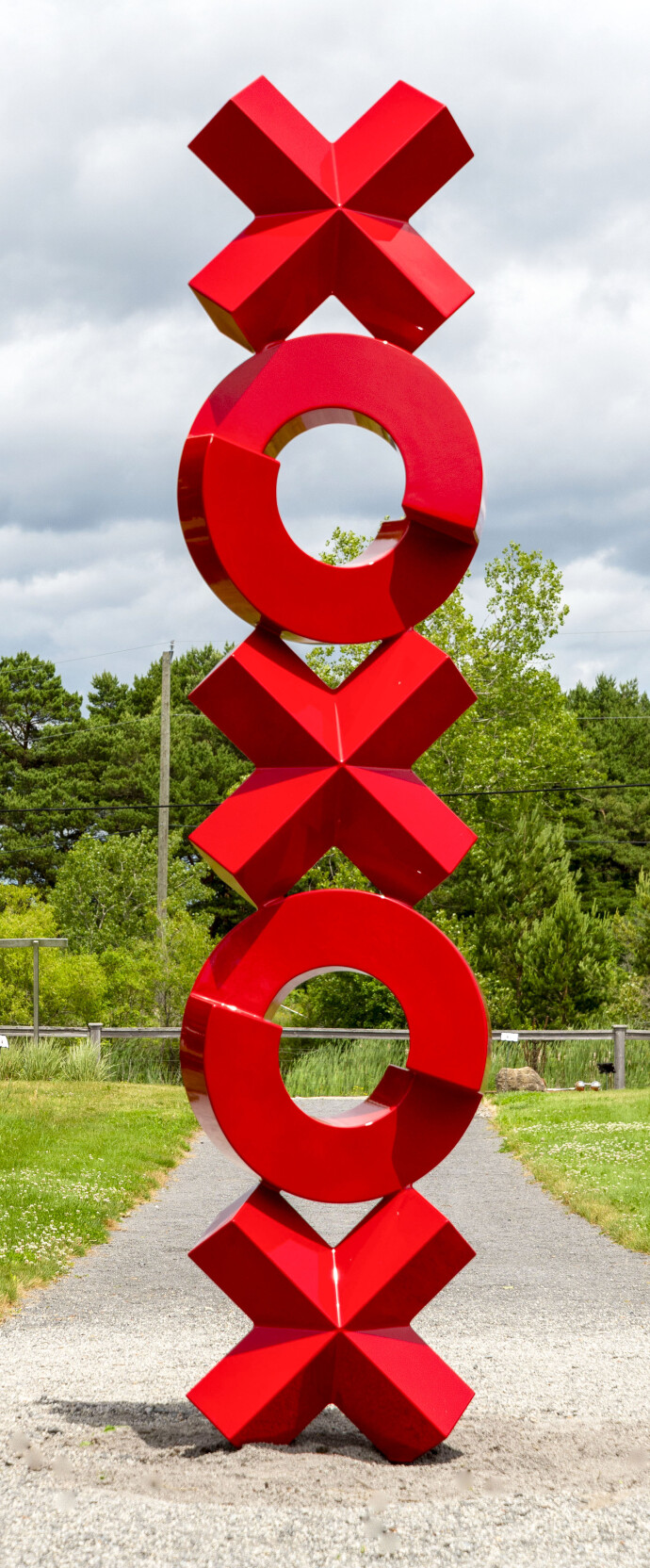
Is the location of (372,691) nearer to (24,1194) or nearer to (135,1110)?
(24,1194)

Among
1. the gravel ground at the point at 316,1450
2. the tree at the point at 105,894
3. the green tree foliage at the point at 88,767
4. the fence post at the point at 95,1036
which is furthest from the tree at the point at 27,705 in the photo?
the gravel ground at the point at 316,1450

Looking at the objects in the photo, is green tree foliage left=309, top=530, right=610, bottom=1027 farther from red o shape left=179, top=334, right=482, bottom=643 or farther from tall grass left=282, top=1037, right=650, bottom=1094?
red o shape left=179, top=334, right=482, bottom=643

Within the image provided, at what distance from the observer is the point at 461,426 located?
4.53m

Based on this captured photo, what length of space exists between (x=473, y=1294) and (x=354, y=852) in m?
3.76

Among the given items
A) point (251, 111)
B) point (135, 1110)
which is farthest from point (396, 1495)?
point (135, 1110)

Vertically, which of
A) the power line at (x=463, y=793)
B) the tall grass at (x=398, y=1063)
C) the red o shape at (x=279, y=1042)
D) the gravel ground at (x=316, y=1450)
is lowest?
the tall grass at (x=398, y=1063)

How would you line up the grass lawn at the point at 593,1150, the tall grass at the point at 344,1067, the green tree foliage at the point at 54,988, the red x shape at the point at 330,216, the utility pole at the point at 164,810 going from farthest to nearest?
the utility pole at the point at 164,810
the green tree foliage at the point at 54,988
the tall grass at the point at 344,1067
the grass lawn at the point at 593,1150
the red x shape at the point at 330,216

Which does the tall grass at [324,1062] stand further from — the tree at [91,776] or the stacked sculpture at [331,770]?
the tree at [91,776]

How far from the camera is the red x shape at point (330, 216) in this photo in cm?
A: 443

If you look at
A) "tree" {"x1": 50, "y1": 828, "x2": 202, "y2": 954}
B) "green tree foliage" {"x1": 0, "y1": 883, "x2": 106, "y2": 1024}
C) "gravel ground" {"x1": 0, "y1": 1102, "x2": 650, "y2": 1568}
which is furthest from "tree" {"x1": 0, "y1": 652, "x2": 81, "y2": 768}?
"gravel ground" {"x1": 0, "y1": 1102, "x2": 650, "y2": 1568}

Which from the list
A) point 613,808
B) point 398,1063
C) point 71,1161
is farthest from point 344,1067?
point 613,808

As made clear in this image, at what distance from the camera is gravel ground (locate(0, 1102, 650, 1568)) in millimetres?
3189

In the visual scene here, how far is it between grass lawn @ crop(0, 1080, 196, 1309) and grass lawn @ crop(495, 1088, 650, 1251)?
3459mm

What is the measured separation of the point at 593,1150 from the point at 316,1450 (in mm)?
7874
